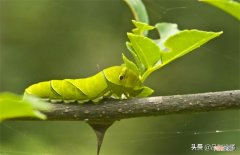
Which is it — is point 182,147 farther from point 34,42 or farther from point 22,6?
point 22,6

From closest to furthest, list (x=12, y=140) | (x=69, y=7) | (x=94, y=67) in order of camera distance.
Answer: (x=12, y=140) → (x=94, y=67) → (x=69, y=7)

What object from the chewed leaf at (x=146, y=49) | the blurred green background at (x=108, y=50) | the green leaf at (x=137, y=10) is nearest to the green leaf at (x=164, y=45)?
the chewed leaf at (x=146, y=49)

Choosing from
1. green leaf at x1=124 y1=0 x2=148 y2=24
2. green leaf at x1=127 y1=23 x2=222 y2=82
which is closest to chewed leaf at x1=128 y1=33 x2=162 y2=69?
green leaf at x1=127 y1=23 x2=222 y2=82

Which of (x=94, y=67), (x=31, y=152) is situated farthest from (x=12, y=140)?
(x=94, y=67)

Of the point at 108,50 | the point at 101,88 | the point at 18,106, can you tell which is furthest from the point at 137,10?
the point at 108,50

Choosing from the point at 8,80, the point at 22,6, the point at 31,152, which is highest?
the point at 22,6

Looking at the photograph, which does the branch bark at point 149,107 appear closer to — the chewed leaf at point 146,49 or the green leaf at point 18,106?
the chewed leaf at point 146,49
